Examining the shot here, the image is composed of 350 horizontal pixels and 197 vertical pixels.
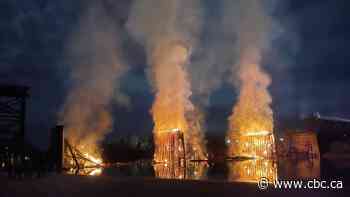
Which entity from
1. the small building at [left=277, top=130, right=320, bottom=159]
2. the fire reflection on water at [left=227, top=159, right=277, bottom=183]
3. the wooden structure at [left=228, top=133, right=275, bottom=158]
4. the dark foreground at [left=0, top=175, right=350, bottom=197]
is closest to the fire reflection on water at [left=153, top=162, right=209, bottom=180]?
the fire reflection on water at [left=227, top=159, right=277, bottom=183]

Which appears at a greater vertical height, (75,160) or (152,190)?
(152,190)

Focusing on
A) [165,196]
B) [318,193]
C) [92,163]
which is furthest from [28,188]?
[92,163]

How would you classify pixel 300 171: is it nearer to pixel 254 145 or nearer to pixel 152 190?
pixel 152 190

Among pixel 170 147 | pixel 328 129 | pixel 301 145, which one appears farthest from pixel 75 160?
pixel 328 129

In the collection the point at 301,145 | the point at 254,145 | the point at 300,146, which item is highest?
the point at 254,145

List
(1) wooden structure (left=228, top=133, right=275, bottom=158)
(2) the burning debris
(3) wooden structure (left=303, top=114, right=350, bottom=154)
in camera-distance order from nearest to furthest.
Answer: (2) the burning debris < (1) wooden structure (left=228, top=133, right=275, bottom=158) < (3) wooden structure (left=303, top=114, right=350, bottom=154)

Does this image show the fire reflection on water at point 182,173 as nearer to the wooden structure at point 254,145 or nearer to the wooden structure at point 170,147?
the wooden structure at point 170,147

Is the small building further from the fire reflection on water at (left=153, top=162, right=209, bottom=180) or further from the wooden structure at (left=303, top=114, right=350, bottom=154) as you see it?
the fire reflection on water at (left=153, top=162, right=209, bottom=180)

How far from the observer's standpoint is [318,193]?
14500mm

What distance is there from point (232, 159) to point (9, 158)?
40.8 metres

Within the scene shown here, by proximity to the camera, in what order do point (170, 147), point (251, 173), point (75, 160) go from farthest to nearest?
point (170, 147) → point (75, 160) → point (251, 173)

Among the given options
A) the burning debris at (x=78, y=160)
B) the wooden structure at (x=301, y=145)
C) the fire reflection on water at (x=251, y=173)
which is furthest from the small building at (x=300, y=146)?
the burning debris at (x=78, y=160)

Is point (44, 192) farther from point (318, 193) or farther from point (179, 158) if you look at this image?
point (179, 158)

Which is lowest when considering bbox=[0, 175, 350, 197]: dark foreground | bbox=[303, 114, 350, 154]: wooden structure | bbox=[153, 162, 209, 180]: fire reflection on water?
bbox=[153, 162, 209, 180]: fire reflection on water
